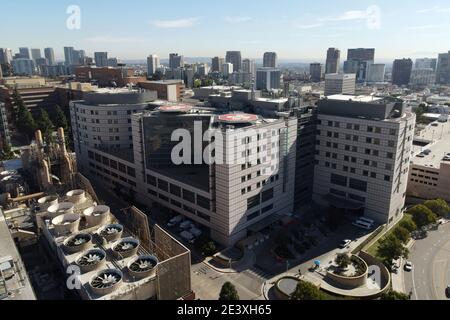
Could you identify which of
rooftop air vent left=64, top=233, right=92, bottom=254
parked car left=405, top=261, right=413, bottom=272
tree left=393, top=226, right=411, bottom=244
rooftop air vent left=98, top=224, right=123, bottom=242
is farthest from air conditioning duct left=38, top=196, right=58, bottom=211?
tree left=393, top=226, right=411, bottom=244

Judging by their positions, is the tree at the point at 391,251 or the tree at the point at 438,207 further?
the tree at the point at 438,207

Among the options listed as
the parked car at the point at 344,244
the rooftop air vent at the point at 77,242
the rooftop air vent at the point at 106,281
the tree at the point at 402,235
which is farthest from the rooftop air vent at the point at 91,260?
the tree at the point at 402,235

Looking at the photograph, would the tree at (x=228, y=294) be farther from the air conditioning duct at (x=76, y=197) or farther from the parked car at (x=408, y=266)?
the air conditioning duct at (x=76, y=197)

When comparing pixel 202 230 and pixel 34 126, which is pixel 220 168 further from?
pixel 34 126

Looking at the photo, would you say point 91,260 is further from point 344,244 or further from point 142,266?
point 344,244

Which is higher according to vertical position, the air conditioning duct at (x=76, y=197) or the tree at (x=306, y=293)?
the air conditioning duct at (x=76, y=197)

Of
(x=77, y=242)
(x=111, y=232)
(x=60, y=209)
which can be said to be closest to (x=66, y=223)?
(x=77, y=242)

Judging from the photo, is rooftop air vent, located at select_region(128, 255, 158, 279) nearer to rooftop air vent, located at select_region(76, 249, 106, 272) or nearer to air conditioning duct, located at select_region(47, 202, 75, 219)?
rooftop air vent, located at select_region(76, 249, 106, 272)
